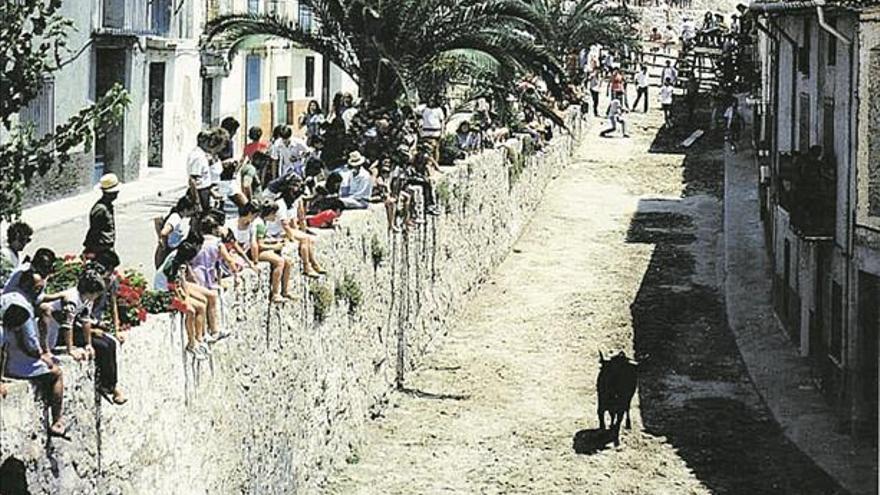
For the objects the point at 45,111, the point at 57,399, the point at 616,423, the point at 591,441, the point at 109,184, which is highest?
the point at 45,111

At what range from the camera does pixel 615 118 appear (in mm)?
48719

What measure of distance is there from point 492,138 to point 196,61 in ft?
32.5

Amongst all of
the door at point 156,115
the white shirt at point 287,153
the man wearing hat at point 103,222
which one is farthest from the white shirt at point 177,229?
the door at point 156,115

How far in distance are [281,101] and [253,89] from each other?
8.96ft

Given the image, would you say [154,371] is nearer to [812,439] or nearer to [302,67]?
[812,439]

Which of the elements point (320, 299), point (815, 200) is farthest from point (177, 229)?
point (815, 200)

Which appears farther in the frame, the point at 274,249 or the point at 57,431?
the point at 274,249

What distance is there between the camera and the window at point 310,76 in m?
46.8

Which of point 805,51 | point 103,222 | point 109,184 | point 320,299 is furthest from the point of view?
point 805,51

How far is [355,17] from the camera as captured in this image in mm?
22984

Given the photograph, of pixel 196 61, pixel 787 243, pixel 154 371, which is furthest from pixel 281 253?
pixel 196 61

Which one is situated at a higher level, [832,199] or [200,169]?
[200,169]

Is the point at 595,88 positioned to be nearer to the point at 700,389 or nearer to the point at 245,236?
the point at 700,389

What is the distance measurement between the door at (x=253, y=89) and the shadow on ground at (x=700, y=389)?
12.0m
